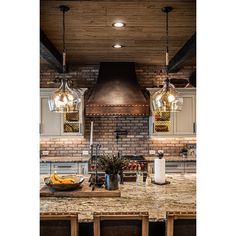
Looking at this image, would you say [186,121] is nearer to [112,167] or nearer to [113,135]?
[113,135]

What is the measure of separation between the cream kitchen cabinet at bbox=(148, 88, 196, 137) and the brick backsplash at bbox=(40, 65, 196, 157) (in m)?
0.30

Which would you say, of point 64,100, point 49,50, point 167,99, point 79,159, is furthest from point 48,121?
point 167,99

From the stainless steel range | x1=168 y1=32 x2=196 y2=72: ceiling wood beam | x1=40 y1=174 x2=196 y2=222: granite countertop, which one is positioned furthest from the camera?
the stainless steel range

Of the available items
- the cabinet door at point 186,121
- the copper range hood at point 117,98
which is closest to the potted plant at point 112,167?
the copper range hood at point 117,98

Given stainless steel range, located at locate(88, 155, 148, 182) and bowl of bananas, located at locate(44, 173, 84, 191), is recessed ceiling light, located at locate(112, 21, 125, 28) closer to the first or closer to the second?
bowl of bananas, located at locate(44, 173, 84, 191)

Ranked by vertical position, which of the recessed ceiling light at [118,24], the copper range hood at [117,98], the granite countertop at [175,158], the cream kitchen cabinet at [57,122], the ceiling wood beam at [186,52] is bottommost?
the granite countertop at [175,158]

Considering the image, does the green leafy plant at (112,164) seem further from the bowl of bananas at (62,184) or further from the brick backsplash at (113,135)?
the brick backsplash at (113,135)

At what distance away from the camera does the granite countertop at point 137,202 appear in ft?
8.23

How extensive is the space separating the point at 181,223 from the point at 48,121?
4.38 metres

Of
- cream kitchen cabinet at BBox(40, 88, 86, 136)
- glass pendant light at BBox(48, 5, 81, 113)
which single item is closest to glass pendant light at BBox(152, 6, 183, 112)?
glass pendant light at BBox(48, 5, 81, 113)

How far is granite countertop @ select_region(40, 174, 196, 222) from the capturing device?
2.51 metres

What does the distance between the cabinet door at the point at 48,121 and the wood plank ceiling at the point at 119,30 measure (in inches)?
49.2

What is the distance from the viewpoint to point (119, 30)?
12.6 feet
